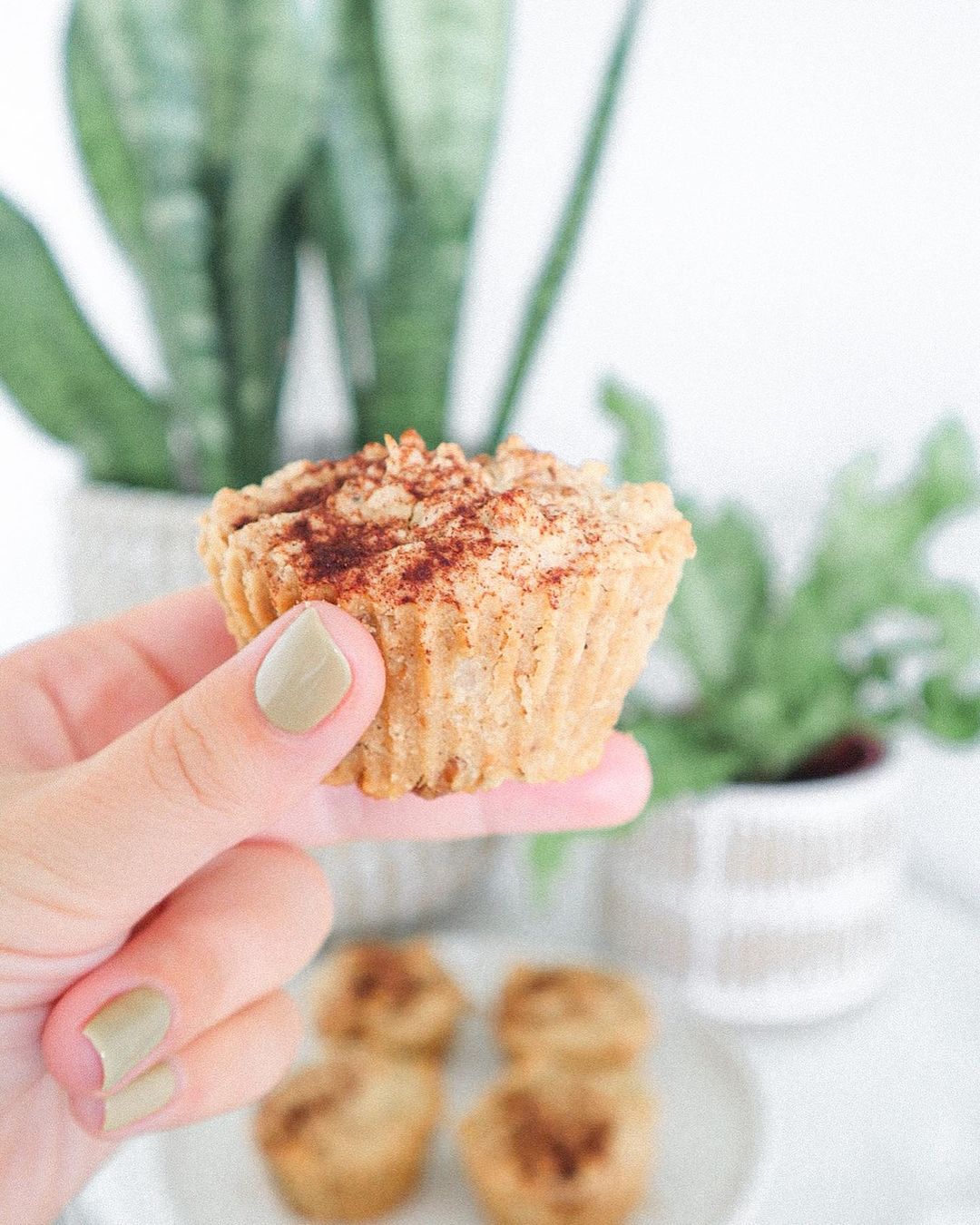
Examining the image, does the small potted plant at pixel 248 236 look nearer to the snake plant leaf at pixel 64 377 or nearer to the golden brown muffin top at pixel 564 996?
the snake plant leaf at pixel 64 377

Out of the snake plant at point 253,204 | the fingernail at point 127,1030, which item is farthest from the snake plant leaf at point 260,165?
the fingernail at point 127,1030

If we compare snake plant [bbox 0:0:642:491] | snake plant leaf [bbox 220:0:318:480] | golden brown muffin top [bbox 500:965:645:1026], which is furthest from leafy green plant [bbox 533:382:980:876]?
snake plant leaf [bbox 220:0:318:480]

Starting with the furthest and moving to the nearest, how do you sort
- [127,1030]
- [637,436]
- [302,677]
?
[637,436]
[127,1030]
[302,677]

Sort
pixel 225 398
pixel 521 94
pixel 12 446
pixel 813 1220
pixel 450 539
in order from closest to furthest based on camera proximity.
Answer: pixel 450 539 → pixel 813 1220 → pixel 225 398 → pixel 521 94 → pixel 12 446

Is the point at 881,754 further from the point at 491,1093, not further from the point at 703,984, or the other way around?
the point at 491,1093

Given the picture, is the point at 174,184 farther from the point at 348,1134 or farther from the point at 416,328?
the point at 348,1134

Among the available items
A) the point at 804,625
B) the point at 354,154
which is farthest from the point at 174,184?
the point at 804,625

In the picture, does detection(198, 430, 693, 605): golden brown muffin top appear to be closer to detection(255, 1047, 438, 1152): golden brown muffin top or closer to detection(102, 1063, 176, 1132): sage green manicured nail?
detection(102, 1063, 176, 1132): sage green manicured nail

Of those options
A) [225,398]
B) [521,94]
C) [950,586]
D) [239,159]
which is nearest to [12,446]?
[225,398]
